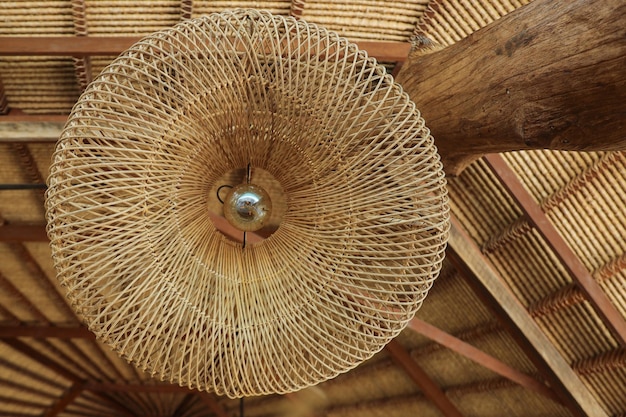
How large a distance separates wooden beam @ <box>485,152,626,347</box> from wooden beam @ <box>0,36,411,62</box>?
0.80 meters

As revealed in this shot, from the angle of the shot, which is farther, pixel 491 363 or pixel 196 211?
pixel 491 363

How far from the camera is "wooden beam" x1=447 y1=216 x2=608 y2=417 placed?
114 inches

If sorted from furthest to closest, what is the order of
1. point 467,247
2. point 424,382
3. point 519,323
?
point 424,382
point 519,323
point 467,247

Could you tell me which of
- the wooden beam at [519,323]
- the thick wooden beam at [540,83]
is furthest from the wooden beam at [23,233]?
the thick wooden beam at [540,83]

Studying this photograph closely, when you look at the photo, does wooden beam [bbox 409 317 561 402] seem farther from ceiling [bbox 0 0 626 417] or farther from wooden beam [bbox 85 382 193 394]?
wooden beam [bbox 85 382 193 394]

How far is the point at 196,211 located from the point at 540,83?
879 millimetres

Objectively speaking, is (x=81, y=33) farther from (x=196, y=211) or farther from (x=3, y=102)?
(x=196, y=211)

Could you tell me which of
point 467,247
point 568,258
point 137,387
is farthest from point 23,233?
point 137,387

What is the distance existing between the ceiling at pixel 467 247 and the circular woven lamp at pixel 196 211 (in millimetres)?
875

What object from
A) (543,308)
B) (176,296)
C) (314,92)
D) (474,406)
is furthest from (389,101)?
(474,406)

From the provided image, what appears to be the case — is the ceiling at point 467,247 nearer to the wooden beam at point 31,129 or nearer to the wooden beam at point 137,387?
the wooden beam at point 31,129

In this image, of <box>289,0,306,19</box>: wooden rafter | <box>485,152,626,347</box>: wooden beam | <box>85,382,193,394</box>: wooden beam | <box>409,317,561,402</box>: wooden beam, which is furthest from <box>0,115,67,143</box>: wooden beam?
<box>85,382,193,394</box>: wooden beam

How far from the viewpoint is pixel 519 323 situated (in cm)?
302

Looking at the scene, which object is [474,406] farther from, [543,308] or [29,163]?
[29,163]
